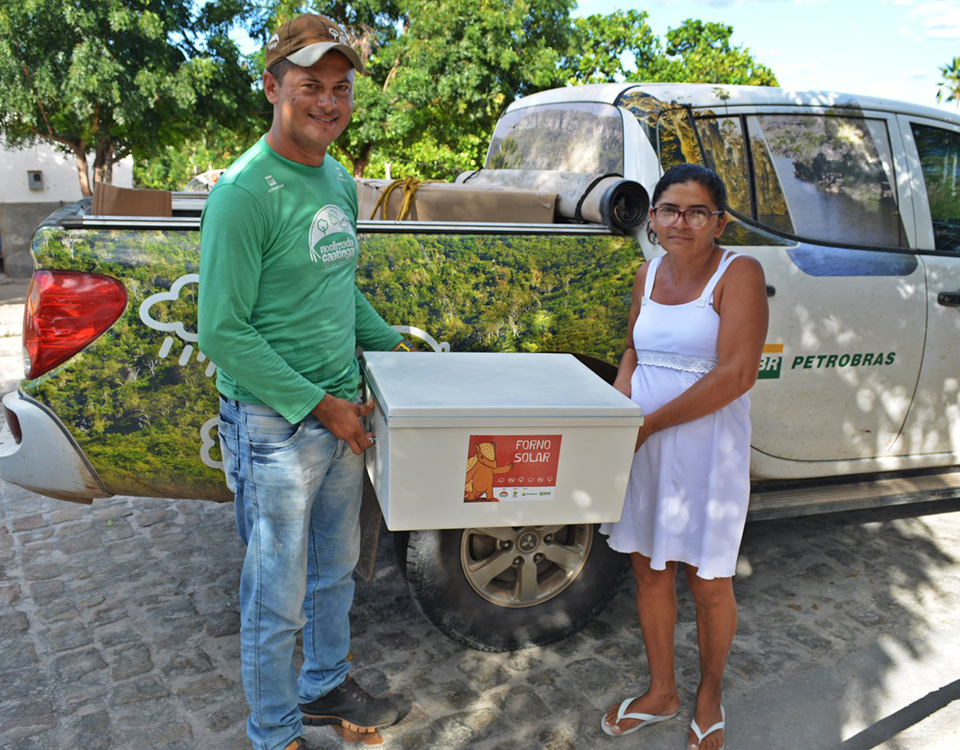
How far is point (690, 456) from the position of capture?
249 centimetres

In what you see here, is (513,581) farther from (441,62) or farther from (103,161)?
(103,161)

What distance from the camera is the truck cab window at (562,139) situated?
353cm

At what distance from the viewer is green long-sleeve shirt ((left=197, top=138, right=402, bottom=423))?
197cm

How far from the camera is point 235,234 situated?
6.43 feet

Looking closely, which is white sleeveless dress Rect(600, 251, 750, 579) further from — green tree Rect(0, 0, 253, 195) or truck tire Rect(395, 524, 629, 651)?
green tree Rect(0, 0, 253, 195)

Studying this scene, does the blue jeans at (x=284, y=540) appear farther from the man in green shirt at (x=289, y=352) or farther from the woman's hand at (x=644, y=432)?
the woman's hand at (x=644, y=432)

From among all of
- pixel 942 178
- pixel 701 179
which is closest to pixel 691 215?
Result: pixel 701 179

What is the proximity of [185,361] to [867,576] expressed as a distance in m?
3.21

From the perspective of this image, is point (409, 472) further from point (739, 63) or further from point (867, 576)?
point (739, 63)

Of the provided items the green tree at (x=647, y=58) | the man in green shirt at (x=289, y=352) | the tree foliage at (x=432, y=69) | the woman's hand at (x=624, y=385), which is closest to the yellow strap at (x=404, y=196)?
the man in green shirt at (x=289, y=352)

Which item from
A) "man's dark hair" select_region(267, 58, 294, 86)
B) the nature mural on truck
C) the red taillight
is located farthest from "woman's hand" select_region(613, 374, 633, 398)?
the red taillight

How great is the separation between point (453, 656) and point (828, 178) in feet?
8.29

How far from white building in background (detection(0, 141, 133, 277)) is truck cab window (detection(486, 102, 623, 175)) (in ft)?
45.1

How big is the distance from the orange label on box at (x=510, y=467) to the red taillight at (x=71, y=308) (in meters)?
1.23
